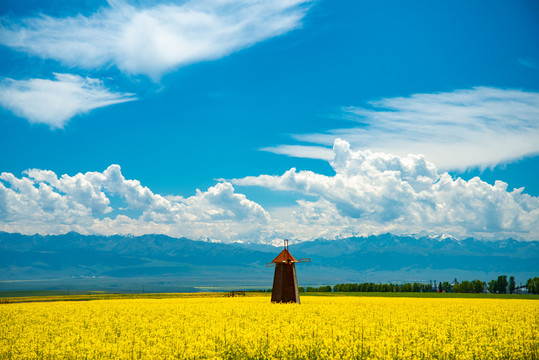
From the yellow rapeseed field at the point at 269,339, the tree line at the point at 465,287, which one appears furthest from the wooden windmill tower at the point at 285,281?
the tree line at the point at 465,287

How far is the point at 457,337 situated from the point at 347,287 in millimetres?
110833

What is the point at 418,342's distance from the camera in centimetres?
2189

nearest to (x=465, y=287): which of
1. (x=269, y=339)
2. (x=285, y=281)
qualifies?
(x=285, y=281)

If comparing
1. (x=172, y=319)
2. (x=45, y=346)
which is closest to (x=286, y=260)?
(x=172, y=319)

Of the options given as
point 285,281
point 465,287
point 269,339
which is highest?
point 285,281

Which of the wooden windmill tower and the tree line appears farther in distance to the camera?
the tree line

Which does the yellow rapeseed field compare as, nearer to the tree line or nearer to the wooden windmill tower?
the wooden windmill tower

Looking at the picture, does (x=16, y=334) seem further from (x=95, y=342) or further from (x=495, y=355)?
(x=495, y=355)

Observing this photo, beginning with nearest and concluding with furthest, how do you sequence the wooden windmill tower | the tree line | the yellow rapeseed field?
the yellow rapeseed field → the wooden windmill tower → the tree line

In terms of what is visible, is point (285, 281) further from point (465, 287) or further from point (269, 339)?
point (465, 287)

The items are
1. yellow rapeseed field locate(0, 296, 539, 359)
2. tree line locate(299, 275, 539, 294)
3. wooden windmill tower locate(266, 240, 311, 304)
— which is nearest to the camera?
yellow rapeseed field locate(0, 296, 539, 359)

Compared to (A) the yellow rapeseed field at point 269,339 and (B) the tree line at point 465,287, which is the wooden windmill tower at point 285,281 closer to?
(A) the yellow rapeseed field at point 269,339

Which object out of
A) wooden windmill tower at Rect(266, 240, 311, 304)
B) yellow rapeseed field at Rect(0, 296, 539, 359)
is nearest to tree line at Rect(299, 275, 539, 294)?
wooden windmill tower at Rect(266, 240, 311, 304)

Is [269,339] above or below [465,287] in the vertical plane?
above
